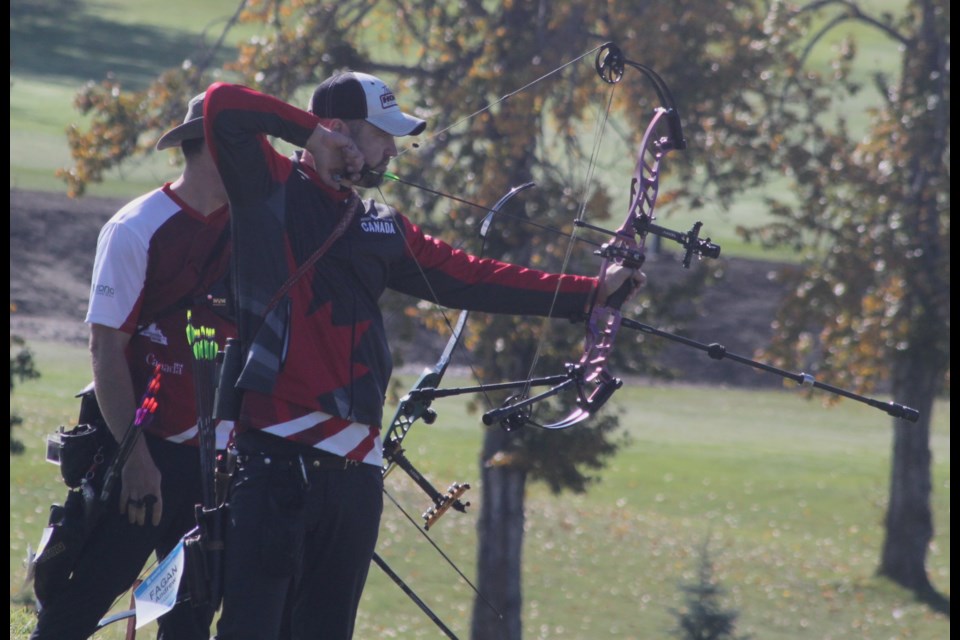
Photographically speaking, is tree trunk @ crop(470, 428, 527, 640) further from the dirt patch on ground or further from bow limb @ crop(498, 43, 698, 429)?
bow limb @ crop(498, 43, 698, 429)

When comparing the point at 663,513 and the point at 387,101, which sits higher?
the point at 387,101

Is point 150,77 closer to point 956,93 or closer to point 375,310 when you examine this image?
point 956,93

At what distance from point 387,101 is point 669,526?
16.1 metres

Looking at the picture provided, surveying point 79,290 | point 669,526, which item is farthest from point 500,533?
point 79,290

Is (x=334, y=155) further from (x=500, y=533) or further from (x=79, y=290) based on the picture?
(x=79, y=290)

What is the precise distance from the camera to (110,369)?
409cm

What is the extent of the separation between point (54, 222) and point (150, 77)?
6.42m

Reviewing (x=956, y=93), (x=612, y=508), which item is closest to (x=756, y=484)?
(x=612, y=508)

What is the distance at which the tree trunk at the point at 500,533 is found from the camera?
1409 cm

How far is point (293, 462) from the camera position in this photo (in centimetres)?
357

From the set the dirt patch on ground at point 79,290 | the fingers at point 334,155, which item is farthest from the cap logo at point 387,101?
the dirt patch on ground at point 79,290

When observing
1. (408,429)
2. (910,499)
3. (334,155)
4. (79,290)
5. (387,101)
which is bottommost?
(408,429)

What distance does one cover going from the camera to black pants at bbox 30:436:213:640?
4.13m

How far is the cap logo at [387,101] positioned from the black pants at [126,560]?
1159mm
